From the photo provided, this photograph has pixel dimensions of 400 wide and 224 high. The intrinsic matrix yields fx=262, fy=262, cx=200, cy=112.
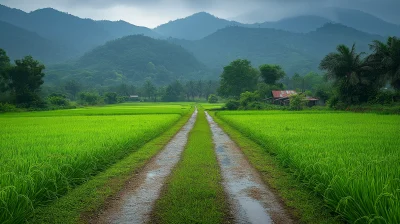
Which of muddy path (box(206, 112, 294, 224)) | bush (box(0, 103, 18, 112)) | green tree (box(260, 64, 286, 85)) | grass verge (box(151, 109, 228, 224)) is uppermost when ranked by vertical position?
green tree (box(260, 64, 286, 85))

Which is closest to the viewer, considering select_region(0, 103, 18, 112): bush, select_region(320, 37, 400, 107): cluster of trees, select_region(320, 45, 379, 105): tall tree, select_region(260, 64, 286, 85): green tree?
select_region(320, 37, 400, 107): cluster of trees

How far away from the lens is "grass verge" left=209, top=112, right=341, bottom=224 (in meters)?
5.39

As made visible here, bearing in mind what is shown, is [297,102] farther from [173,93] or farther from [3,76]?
[173,93]

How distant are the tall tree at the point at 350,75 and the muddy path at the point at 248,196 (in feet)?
138

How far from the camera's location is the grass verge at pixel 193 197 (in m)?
5.28

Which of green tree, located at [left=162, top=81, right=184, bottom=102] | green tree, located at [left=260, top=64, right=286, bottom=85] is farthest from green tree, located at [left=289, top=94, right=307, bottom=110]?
green tree, located at [left=162, top=81, right=184, bottom=102]

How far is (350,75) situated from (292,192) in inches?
1772

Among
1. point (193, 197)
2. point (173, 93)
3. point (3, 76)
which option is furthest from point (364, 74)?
point (173, 93)

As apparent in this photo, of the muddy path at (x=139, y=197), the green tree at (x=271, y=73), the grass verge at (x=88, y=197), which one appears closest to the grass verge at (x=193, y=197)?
the muddy path at (x=139, y=197)

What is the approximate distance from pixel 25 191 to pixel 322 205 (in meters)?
6.51

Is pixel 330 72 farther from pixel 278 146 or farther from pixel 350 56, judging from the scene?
pixel 278 146

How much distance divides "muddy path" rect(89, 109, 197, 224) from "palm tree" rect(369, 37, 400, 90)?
144 feet

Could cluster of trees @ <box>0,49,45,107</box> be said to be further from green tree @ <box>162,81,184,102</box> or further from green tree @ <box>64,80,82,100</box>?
green tree @ <box>162,81,184,102</box>

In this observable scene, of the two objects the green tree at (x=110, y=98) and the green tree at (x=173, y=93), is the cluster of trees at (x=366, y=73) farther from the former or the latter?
the green tree at (x=173, y=93)
